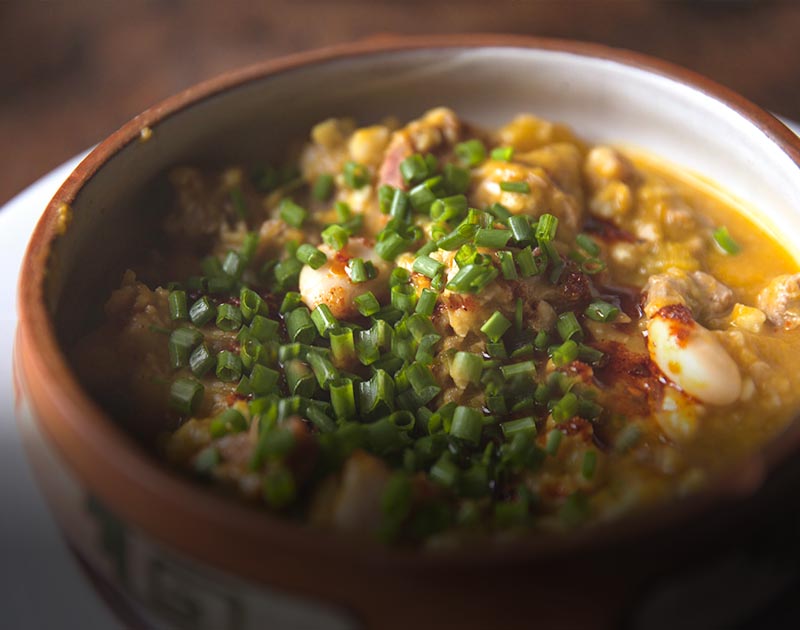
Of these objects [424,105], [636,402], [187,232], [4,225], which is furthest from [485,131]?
[4,225]

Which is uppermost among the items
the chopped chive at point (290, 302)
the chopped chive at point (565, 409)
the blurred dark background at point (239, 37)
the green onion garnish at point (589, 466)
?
the blurred dark background at point (239, 37)

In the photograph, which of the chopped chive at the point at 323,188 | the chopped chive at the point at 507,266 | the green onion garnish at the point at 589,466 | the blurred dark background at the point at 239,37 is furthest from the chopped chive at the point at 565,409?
the blurred dark background at the point at 239,37

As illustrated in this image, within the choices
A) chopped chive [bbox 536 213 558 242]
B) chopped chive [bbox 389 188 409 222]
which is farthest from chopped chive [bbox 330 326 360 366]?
chopped chive [bbox 536 213 558 242]

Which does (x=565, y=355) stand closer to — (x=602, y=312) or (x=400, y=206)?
(x=602, y=312)

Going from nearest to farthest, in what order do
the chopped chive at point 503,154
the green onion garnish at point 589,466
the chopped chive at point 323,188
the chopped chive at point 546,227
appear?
the green onion garnish at point 589,466 < the chopped chive at point 546,227 < the chopped chive at point 503,154 < the chopped chive at point 323,188

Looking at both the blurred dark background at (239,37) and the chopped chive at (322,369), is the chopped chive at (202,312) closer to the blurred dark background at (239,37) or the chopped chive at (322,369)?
the chopped chive at (322,369)

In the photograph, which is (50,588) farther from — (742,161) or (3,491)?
(742,161)
